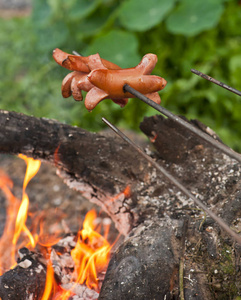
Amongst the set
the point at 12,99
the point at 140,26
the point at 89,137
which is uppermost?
the point at 140,26

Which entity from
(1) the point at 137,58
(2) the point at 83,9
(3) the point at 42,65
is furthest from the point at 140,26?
(3) the point at 42,65

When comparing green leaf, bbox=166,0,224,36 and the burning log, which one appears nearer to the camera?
the burning log

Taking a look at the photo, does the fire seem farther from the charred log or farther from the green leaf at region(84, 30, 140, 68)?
the green leaf at region(84, 30, 140, 68)

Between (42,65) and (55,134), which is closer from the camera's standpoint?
(55,134)

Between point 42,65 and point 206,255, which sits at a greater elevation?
point 42,65

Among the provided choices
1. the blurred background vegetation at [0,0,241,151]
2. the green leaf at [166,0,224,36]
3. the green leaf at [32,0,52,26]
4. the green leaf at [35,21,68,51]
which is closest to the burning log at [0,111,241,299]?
the blurred background vegetation at [0,0,241,151]

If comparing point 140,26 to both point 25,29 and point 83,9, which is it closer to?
point 83,9

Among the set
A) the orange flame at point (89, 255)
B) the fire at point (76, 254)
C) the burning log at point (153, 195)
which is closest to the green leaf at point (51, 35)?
the fire at point (76, 254)

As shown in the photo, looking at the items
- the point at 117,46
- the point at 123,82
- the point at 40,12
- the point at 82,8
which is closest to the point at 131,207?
the point at 123,82
